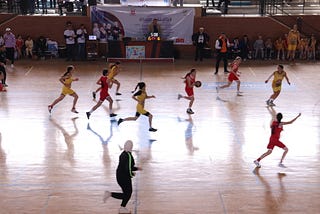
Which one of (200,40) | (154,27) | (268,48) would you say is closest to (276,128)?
(200,40)

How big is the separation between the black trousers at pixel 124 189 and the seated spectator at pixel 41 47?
21.0 meters

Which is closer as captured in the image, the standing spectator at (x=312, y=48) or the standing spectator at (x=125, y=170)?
the standing spectator at (x=125, y=170)

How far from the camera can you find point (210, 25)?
3133 centimetres

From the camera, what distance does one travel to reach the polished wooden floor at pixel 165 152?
11.5 metres

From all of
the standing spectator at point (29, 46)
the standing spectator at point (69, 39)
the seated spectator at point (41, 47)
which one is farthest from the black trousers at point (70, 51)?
the standing spectator at point (29, 46)

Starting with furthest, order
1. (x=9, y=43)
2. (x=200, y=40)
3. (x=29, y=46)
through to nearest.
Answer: (x=29, y=46)
(x=200, y=40)
(x=9, y=43)

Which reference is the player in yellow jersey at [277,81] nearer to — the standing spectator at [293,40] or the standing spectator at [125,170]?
the standing spectator at [125,170]

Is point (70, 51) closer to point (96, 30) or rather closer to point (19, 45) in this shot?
point (96, 30)

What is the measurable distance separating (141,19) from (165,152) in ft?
56.9

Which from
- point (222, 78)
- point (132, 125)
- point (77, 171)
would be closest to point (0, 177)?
point (77, 171)

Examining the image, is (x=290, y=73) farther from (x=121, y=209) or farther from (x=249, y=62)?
(x=121, y=209)

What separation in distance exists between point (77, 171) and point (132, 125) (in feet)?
14.3

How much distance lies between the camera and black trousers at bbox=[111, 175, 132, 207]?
1059 cm

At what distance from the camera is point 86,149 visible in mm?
14883
